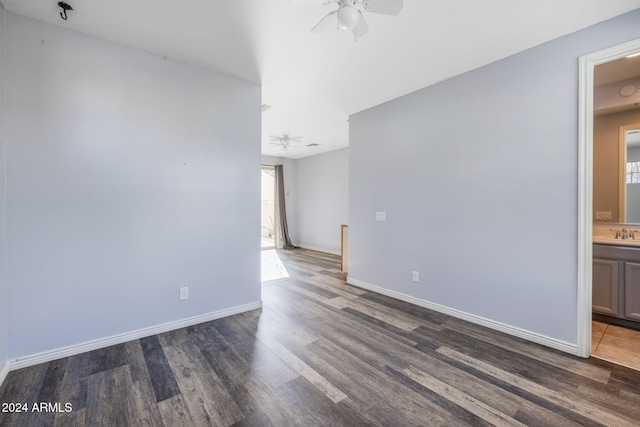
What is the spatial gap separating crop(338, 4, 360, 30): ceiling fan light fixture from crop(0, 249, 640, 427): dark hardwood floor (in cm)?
244

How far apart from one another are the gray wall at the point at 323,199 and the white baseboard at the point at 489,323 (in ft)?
10.3

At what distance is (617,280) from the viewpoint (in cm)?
270

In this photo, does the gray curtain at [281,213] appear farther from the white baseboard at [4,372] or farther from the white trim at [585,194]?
the white trim at [585,194]

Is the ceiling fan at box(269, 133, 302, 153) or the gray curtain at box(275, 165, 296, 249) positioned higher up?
the ceiling fan at box(269, 133, 302, 153)

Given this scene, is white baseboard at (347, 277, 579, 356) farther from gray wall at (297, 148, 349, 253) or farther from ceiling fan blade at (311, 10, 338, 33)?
gray wall at (297, 148, 349, 253)

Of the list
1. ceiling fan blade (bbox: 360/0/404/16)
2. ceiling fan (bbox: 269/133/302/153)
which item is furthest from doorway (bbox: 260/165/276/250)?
ceiling fan blade (bbox: 360/0/404/16)

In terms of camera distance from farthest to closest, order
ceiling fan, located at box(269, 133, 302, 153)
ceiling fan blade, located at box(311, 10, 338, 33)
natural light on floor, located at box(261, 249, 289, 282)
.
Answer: ceiling fan, located at box(269, 133, 302, 153)
natural light on floor, located at box(261, 249, 289, 282)
ceiling fan blade, located at box(311, 10, 338, 33)

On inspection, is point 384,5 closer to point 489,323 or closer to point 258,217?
point 258,217

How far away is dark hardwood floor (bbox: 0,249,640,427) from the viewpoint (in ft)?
5.21

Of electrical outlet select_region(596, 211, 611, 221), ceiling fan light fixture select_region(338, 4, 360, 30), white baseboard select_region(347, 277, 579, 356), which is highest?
ceiling fan light fixture select_region(338, 4, 360, 30)

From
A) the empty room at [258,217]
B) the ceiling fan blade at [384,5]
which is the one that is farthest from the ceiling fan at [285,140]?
the ceiling fan blade at [384,5]

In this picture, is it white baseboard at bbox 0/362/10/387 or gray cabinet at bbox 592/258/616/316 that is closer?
white baseboard at bbox 0/362/10/387

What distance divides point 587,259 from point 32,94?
182 inches

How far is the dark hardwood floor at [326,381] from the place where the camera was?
1587mm
